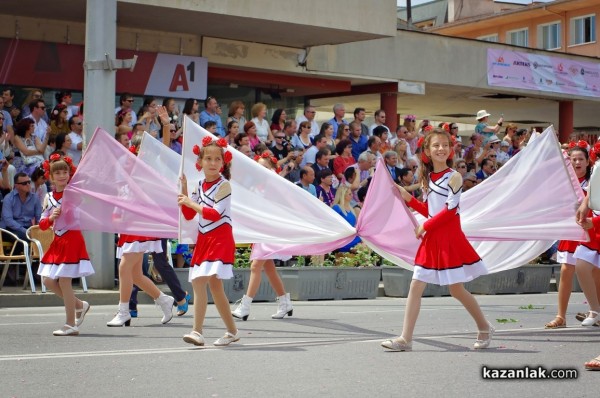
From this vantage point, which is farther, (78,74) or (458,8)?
(458,8)

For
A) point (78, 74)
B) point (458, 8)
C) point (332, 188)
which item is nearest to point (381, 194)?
point (332, 188)

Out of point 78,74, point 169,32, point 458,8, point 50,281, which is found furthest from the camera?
point 458,8

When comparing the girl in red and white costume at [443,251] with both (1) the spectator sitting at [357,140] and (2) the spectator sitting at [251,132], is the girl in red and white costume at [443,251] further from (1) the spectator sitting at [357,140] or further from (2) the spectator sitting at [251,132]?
(1) the spectator sitting at [357,140]

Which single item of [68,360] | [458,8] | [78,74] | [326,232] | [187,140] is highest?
[458,8]

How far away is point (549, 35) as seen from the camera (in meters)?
56.8

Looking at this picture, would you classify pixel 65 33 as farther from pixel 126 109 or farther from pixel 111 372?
pixel 111 372

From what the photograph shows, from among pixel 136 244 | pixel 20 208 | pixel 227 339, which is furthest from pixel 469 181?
pixel 227 339

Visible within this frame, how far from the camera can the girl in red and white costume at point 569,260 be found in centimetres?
1235

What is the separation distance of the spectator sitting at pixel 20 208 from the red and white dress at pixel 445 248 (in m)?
8.61

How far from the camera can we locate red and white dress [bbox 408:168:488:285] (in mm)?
10109

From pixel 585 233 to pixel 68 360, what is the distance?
575 cm

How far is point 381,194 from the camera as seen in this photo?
1184 centimetres

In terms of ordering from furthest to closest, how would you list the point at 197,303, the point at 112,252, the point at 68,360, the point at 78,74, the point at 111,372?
the point at 78,74 < the point at 112,252 < the point at 197,303 < the point at 68,360 < the point at 111,372

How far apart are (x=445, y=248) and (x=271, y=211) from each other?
274cm
